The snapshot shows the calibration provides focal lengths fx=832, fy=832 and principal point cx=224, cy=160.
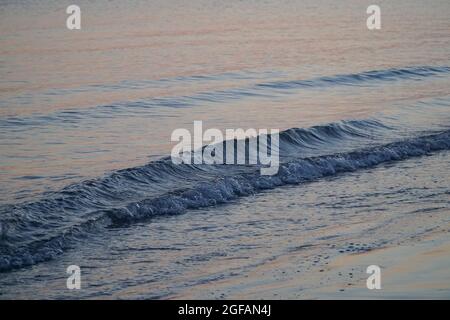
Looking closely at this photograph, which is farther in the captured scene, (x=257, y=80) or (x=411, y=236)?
(x=257, y=80)

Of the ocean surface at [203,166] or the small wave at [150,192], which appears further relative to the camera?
the small wave at [150,192]

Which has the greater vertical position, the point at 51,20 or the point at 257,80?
the point at 51,20

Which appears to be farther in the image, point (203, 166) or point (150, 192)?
point (203, 166)

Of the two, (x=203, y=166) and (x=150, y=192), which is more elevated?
(x=203, y=166)

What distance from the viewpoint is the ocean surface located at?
8859 mm

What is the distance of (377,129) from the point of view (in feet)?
54.1

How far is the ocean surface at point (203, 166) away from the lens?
29.1ft

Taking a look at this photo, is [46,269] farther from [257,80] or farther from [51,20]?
[51,20]

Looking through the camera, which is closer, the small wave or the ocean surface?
the ocean surface

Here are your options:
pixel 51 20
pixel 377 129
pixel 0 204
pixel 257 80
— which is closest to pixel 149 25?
pixel 51 20

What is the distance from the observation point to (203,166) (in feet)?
43.9
